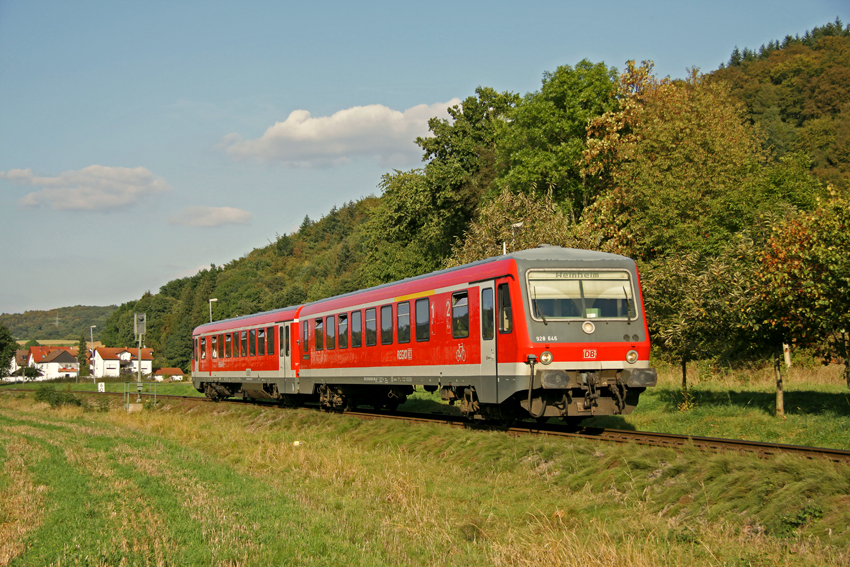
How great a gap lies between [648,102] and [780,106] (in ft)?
187

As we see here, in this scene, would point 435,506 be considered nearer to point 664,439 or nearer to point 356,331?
point 664,439

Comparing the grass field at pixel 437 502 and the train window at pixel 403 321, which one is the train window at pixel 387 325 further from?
the grass field at pixel 437 502

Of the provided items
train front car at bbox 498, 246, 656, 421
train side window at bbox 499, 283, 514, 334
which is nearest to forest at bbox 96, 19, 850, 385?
train front car at bbox 498, 246, 656, 421

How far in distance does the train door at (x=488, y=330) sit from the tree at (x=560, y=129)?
76.0 ft

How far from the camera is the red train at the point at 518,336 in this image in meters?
14.3

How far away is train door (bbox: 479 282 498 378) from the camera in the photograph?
49.4ft

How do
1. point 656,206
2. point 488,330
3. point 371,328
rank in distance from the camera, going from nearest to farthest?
point 488,330
point 371,328
point 656,206

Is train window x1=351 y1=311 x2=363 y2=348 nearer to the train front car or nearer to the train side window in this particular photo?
the train side window

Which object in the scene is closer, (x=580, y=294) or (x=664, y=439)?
(x=664, y=439)

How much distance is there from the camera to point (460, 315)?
16.4m

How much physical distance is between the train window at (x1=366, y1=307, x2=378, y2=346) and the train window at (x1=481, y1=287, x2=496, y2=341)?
541 centimetres

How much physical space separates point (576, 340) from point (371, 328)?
7.50 m

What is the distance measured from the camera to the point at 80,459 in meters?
15.5

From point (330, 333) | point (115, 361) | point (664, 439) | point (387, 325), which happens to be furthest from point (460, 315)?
point (115, 361)
